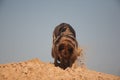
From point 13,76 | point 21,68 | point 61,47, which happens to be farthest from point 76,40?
point 13,76

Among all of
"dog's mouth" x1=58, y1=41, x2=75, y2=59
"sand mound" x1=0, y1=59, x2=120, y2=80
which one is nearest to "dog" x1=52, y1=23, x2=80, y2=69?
"dog's mouth" x1=58, y1=41, x2=75, y2=59

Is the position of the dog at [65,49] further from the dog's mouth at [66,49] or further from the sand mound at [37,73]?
the sand mound at [37,73]

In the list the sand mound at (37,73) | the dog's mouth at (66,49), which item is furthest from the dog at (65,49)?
the sand mound at (37,73)

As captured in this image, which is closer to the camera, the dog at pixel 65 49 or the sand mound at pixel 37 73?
the sand mound at pixel 37 73

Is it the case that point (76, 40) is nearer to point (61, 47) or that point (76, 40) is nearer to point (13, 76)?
point (61, 47)

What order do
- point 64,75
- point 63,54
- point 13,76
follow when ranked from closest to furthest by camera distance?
point 13,76 → point 64,75 → point 63,54

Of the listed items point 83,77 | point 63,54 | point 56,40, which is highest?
point 56,40

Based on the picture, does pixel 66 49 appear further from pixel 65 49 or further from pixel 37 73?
pixel 37 73

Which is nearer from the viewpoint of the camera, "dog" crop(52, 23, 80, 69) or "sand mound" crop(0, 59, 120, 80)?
"sand mound" crop(0, 59, 120, 80)

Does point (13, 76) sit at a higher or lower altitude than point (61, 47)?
lower

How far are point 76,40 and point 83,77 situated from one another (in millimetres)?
2260

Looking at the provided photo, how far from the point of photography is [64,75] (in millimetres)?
7320

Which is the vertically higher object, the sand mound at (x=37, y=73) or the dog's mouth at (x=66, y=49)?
the dog's mouth at (x=66, y=49)

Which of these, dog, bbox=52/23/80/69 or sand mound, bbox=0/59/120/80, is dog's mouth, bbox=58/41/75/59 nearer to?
dog, bbox=52/23/80/69
